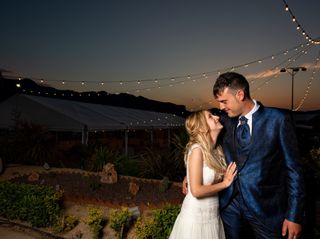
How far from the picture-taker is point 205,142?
3.02 meters

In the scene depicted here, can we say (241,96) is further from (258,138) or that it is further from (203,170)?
(203,170)

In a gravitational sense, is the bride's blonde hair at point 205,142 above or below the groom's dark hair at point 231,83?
below

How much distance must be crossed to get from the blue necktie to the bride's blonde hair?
29 centimetres

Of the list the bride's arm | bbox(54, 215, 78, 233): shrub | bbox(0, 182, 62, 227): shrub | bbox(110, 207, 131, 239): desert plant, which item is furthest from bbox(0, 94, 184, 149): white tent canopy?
the bride's arm

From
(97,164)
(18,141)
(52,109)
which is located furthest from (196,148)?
(52,109)

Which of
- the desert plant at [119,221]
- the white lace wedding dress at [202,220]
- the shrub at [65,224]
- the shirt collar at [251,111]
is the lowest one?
the shrub at [65,224]

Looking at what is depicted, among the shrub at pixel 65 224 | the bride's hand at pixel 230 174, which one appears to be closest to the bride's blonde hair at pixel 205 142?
the bride's hand at pixel 230 174

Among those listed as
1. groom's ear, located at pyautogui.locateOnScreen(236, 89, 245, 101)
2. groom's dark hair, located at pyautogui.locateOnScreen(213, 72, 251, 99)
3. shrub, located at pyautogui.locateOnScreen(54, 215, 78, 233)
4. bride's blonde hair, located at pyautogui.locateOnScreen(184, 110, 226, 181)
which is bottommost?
shrub, located at pyautogui.locateOnScreen(54, 215, 78, 233)

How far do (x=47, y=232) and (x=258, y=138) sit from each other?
410 centimetres

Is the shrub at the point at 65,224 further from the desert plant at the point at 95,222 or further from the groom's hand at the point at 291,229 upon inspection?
the groom's hand at the point at 291,229

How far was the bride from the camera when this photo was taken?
296 centimetres

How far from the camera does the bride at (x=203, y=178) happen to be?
9.71 ft

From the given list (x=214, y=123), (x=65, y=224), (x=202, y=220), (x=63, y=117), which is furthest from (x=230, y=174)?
(x=63, y=117)

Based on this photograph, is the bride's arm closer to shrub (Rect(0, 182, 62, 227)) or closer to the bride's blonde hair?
the bride's blonde hair
